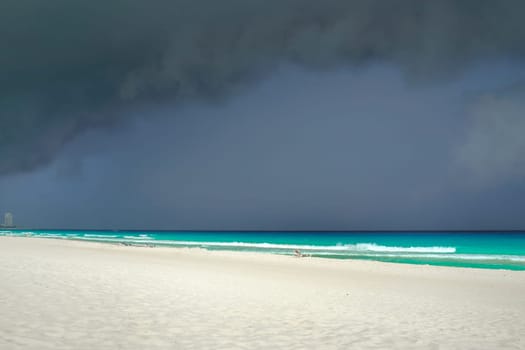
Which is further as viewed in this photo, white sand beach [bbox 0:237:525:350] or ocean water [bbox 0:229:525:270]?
ocean water [bbox 0:229:525:270]

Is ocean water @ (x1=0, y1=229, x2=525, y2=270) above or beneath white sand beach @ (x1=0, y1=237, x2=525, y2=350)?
beneath

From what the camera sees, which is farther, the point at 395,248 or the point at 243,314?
the point at 395,248

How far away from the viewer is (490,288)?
53.3 feet

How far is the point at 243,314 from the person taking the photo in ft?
30.1

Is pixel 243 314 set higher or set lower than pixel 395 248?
higher

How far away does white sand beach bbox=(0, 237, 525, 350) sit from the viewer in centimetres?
668

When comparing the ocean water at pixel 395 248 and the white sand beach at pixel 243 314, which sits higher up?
the white sand beach at pixel 243 314

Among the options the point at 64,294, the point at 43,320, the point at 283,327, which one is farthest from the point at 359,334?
the point at 64,294

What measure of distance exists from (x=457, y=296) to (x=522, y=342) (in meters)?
6.78

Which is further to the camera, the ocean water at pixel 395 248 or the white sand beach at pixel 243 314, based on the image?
the ocean water at pixel 395 248

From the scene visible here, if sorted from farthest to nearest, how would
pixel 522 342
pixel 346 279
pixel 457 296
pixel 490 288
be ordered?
pixel 346 279 < pixel 490 288 < pixel 457 296 < pixel 522 342

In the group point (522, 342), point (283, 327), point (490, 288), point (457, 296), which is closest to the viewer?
point (522, 342)

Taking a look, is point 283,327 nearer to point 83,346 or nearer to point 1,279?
point 83,346

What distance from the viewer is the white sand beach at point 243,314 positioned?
6.68 metres
